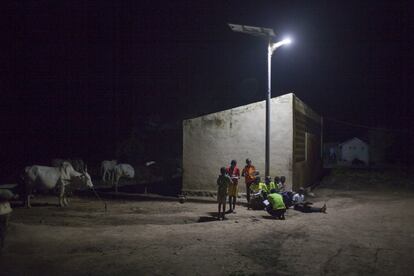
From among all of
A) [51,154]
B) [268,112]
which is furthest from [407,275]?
[51,154]

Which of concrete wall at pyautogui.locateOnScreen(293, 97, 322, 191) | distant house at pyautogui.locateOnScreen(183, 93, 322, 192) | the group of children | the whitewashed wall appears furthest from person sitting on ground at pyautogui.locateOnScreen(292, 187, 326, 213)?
the whitewashed wall

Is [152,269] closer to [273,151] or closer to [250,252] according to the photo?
[250,252]

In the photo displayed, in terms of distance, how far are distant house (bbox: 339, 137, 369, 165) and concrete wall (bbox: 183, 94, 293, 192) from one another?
155 ft

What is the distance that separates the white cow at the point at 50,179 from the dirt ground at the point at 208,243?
101cm

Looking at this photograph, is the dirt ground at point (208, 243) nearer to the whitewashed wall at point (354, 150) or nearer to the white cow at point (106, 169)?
the white cow at point (106, 169)

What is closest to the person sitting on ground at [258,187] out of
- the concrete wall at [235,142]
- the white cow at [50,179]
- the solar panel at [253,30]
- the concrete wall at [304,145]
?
the concrete wall at [235,142]

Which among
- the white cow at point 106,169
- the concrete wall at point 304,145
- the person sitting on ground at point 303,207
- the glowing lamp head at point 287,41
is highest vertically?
the glowing lamp head at point 287,41

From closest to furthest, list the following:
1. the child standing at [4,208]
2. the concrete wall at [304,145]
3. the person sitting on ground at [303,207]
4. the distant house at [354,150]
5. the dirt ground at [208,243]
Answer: the child standing at [4,208]
the dirt ground at [208,243]
the person sitting on ground at [303,207]
the concrete wall at [304,145]
the distant house at [354,150]

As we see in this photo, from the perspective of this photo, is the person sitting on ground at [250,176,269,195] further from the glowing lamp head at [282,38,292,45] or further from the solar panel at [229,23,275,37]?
the solar panel at [229,23,275,37]

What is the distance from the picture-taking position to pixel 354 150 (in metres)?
61.5

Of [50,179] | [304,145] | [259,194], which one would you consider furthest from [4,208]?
[304,145]

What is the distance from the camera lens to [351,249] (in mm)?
8633

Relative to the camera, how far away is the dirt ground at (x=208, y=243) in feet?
23.8

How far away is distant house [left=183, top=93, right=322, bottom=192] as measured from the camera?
16.3 metres
